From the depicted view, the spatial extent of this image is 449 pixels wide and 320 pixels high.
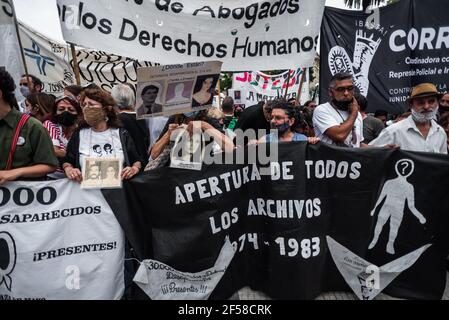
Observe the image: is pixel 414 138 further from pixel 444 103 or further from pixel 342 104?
pixel 444 103

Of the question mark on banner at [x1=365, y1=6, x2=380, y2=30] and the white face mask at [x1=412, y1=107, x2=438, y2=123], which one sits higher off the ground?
the question mark on banner at [x1=365, y1=6, x2=380, y2=30]

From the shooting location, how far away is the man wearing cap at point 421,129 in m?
3.75

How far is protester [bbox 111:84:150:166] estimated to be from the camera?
12.8 feet

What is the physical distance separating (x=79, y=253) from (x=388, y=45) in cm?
452

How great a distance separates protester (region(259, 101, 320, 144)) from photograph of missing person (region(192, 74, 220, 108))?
1.98 ft

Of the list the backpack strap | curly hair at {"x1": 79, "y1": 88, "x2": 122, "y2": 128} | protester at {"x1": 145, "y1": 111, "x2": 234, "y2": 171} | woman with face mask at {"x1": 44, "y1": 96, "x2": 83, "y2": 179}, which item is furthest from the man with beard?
the backpack strap

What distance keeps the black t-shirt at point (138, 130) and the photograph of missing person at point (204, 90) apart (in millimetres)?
875

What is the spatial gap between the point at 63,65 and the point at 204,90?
16.8 ft

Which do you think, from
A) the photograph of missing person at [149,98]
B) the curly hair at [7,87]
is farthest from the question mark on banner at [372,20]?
the curly hair at [7,87]

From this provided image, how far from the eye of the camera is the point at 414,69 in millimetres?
5160

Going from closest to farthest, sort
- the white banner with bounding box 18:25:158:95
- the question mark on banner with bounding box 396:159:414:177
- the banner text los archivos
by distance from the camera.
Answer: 1. the question mark on banner with bounding box 396:159:414:177
2. the banner text los archivos
3. the white banner with bounding box 18:25:158:95

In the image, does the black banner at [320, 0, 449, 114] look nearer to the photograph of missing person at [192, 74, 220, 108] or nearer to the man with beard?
the man with beard
